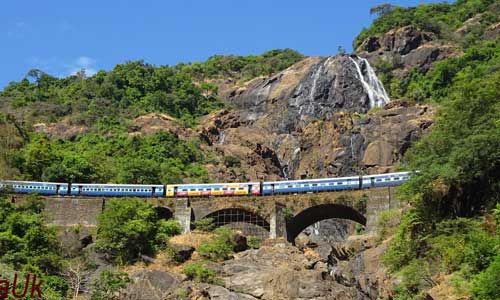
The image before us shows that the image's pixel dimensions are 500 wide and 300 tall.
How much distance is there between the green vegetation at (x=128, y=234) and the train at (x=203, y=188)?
9.09 meters

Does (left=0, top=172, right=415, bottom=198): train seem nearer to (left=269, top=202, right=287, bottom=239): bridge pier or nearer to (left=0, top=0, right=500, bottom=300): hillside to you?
(left=269, top=202, right=287, bottom=239): bridge pier

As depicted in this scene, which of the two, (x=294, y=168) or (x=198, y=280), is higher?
(x=294, y=168)

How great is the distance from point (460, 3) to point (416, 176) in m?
→ 97.1

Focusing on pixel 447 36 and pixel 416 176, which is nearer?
pixel 416 176

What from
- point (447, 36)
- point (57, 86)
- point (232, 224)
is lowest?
point (232, 224)

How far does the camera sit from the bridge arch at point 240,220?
2404 inches

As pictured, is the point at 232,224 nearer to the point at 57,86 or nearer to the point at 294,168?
the point at 294,168

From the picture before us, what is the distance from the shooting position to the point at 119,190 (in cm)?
6456

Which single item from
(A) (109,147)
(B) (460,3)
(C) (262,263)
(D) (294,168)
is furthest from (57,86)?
(C) (262,263)

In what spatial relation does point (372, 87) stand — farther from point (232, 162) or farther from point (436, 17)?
point (436, 17)

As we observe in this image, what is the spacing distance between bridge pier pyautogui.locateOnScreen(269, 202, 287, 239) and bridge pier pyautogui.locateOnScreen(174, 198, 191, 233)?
260 inches

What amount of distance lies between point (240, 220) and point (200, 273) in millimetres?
16753

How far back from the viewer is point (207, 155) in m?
89.1

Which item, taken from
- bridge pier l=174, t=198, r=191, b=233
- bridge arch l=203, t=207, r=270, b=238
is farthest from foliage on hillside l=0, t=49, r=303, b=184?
bridge arch l=203, t=207, r=270, b=238
